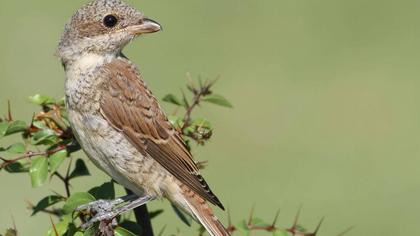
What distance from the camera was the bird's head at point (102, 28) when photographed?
531 centimetres

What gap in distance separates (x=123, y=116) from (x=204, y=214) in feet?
2.22

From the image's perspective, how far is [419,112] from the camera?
1218cm

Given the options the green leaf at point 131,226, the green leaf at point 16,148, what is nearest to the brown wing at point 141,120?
the green leaf at point 131,226

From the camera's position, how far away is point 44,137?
438cm

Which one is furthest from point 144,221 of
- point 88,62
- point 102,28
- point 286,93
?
point 286,93

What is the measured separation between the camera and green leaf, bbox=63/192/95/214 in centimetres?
403

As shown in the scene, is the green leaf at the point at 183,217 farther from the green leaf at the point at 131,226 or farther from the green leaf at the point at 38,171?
the green leaf at the point at 38,171

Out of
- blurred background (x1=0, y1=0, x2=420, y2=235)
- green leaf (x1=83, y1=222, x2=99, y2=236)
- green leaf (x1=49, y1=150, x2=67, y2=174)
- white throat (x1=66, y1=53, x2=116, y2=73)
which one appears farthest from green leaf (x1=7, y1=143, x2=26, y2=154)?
blurred background (x1=0, y1=0, x2=420, y2=235)

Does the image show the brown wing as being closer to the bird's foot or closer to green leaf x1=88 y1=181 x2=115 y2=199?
the bird's foot

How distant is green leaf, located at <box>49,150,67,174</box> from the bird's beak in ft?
3.64

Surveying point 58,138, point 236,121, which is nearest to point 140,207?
point 58,138

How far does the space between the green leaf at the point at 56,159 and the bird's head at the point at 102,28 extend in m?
1.04

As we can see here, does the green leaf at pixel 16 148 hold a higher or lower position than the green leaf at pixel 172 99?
lower

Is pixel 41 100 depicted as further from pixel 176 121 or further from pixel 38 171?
pixel 176 121
